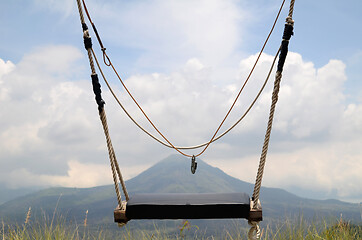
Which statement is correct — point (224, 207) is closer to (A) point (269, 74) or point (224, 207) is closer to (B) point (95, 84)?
(A) point (269, 74)

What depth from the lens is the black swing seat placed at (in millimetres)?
3293

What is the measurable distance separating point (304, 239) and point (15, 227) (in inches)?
119

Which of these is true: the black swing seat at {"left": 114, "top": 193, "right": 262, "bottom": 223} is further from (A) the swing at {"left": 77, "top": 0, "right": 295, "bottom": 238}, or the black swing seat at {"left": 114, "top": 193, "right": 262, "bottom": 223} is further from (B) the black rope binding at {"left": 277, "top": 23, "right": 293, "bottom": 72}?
(B) the black rope binding at {"left": 277, "top": 23, "right": 293, "bottom": 72}

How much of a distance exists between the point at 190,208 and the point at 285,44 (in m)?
1.51

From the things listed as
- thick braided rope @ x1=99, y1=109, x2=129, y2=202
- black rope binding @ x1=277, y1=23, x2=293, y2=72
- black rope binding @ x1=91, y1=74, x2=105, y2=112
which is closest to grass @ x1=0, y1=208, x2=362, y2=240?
thick braided rope @ x1=99, y1=109, x2=129, y2=202

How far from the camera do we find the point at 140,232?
4.55 metres

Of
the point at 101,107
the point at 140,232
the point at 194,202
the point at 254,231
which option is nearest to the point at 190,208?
the point at 194,202

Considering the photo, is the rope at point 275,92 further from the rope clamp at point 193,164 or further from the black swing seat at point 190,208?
the rope clamp at point 193,164

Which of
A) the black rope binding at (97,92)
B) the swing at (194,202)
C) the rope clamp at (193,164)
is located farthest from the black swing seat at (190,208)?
the black rope binding at (97,92)

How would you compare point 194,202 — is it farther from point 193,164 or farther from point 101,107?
point 101,107

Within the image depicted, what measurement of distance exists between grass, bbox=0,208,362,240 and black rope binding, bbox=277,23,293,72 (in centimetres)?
186

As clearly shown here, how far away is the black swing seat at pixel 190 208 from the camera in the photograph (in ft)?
10.8

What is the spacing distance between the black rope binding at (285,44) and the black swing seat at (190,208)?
111cm

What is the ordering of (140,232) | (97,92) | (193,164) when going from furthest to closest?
1. (140,232)
2. (193,164)
3. (97,92)
